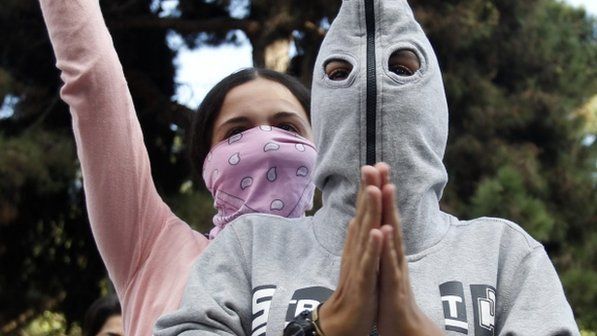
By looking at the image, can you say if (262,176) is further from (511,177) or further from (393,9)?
(511,177)

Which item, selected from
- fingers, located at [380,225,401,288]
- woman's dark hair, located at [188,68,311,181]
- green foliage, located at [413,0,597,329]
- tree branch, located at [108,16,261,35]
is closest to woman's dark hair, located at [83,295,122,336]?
woman's dark hair, located at [188,68,311,181]

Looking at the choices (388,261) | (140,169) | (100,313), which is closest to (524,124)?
(100,313)

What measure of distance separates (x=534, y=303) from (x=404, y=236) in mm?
225

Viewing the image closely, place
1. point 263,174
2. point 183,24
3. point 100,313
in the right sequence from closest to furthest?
point 263,174 → point 100,313 → point 183,24

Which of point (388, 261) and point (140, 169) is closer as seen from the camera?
point (388, 261)

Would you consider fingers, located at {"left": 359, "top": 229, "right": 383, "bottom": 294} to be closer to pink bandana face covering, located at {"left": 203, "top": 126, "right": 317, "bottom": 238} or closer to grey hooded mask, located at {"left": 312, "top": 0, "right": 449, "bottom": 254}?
grey hooded mask, located at {"left": 312, "top": 0, "right": 449, "bottom": 254}

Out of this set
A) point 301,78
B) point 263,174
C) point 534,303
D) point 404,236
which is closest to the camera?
point 534,303

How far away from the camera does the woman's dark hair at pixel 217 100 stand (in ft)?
7.93

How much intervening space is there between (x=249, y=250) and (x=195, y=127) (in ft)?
2.46

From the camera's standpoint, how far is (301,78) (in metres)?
7.78

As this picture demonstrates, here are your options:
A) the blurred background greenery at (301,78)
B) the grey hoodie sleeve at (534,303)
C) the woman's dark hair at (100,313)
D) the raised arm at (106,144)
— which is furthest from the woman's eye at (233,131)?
the blurred background greenery at (301,78)

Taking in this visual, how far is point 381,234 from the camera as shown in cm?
144

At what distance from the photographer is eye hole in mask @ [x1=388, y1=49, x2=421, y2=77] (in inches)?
69.9

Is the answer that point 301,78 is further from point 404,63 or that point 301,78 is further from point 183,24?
point 404,63
